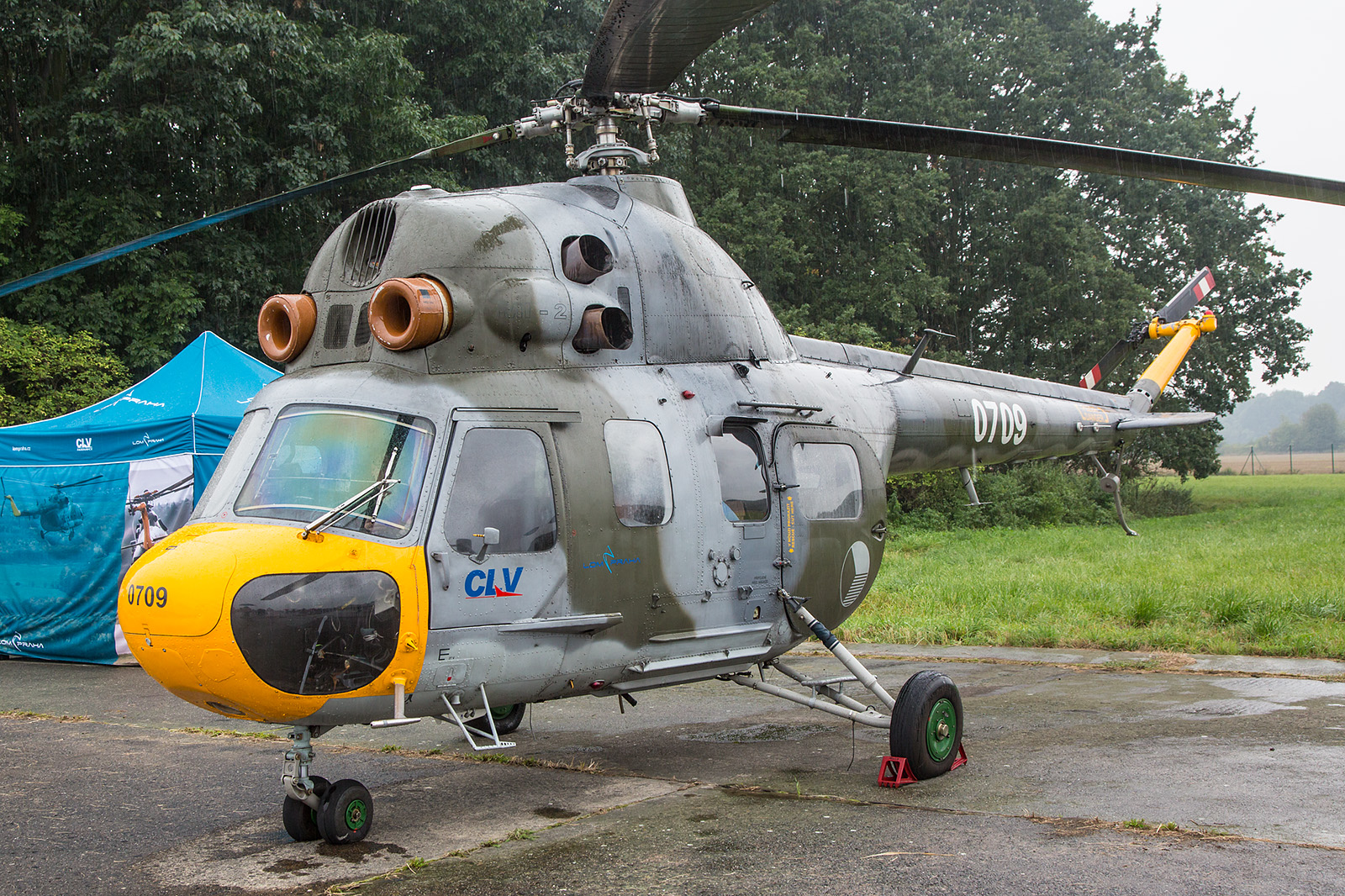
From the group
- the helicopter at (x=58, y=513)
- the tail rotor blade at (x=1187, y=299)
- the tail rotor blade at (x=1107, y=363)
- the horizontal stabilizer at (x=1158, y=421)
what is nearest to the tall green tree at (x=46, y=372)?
the helicopter at (x=58, y=513)

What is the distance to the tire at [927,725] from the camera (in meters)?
6.29

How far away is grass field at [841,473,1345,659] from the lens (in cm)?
1103

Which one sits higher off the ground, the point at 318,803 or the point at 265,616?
the point at 265,616

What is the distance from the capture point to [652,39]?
554 cm

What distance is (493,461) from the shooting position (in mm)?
5316

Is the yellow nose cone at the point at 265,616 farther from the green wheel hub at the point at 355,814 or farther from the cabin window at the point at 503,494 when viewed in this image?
the green wheel hub at the point at 355,814

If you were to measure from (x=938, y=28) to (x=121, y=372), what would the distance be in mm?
29766

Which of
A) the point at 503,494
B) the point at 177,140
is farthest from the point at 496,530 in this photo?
the point at 177,140

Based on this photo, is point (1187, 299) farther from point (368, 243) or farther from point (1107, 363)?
point (368, 243)

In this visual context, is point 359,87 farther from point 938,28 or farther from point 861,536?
point 938,28

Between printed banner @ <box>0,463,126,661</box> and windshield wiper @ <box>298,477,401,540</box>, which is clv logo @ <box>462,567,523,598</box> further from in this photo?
printed banner @ <box>0,463,126,661</box>

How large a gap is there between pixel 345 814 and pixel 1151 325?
9679mm

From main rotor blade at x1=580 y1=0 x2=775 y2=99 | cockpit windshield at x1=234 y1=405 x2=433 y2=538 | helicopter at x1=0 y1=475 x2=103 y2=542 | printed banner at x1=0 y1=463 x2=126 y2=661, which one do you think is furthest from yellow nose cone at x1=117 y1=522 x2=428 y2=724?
helicopter at x1=0 y1=475 x2=103 y2=542

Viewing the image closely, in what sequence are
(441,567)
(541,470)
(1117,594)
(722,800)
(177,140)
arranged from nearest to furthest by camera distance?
(441,567), (541,470), (722,800), (1117,594), (177,140)
